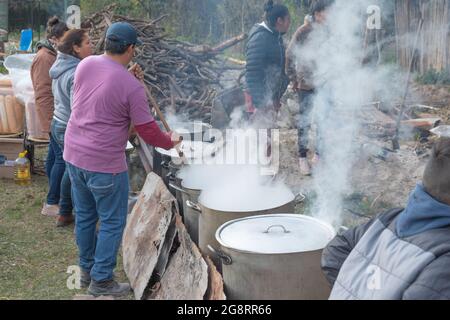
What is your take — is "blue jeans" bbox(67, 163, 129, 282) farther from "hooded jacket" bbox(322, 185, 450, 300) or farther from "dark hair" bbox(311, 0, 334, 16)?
"dark hair" bbox(311, 0, 334, 16)

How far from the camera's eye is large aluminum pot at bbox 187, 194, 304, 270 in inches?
143

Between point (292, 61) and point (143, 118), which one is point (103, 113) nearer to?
point (143, 118)

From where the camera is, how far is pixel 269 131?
6.32 metres

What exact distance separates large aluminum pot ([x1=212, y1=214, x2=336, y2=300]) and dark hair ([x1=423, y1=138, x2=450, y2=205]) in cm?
108

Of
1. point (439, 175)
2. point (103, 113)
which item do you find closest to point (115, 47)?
point (103, 113)

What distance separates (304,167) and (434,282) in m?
4.85

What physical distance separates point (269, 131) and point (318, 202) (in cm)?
118

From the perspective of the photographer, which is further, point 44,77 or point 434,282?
point 44,77

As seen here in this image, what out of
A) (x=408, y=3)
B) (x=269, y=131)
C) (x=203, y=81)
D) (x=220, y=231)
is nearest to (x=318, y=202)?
(x=269, y=131)

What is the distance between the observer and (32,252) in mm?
5168

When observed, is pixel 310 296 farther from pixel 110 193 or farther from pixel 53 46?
pixel 53 46

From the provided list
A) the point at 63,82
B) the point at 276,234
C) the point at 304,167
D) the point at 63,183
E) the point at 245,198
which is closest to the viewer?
the point at 276,234

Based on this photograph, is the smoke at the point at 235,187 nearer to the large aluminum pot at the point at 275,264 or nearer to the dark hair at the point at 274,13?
the large aluminum pot at the point at 275,264

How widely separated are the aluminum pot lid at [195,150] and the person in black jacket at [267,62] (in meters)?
1.04
